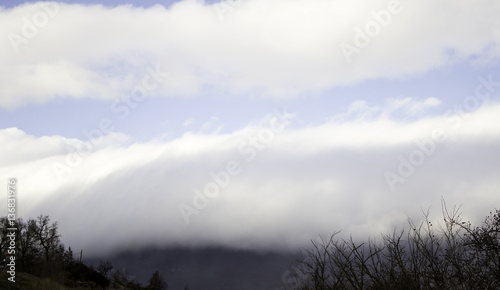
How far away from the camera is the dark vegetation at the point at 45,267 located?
3500cm

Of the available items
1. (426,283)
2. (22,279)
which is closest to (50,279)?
(22,279)

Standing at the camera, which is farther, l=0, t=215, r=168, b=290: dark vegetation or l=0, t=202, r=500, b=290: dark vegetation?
l=0, t=215, r=168, b=290: dark vegetation

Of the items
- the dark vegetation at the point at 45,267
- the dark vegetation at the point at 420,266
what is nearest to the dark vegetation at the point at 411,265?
the dark vegetation at the point at 420,266

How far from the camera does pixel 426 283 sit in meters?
8.91

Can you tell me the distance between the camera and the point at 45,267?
1533 inches

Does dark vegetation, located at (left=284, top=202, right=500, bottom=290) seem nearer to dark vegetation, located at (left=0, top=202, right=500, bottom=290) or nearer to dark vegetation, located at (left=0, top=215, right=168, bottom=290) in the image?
dark vegetation, located at (left=0, top=202, right=500, bottom=290)

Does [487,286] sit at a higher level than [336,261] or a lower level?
lower

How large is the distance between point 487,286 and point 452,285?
83 centimetres

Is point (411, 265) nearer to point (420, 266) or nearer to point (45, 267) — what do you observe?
point (420, 266)

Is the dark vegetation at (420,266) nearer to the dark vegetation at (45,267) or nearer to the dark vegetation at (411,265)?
the dark vegetation at (411,265)

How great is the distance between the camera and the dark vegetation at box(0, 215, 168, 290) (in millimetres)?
35000

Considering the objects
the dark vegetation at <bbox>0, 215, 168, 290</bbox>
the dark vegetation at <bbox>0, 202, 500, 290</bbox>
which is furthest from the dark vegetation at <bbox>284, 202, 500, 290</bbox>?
the dark vegetation at <bbox>0, 215, 168, 290</bbox>

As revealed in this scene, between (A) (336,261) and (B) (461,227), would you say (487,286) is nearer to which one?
(B) (461,227)

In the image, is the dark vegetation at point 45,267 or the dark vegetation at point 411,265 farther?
the dark vegetation at point 45,267
